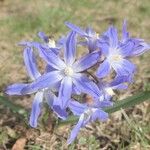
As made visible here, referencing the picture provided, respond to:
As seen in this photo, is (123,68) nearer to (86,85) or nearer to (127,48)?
(127,48)

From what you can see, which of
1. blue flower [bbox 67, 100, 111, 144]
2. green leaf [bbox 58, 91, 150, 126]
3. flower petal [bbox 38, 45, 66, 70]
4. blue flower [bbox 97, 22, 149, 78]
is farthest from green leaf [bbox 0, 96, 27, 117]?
blue flower [bbox 97, 22, 149, 78]

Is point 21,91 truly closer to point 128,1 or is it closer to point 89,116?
point 89,116

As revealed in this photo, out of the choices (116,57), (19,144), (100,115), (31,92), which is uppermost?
(116,57)

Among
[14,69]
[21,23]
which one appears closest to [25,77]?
[14,69]

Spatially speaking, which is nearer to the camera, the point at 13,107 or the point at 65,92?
the point at 65,92

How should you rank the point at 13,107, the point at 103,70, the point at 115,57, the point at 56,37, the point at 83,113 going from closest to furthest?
the point at 103,70
the point at 115,57
the point at 83,113
the point at 13,107
the point at 56,37

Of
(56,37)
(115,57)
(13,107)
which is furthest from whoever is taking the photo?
(56,37)

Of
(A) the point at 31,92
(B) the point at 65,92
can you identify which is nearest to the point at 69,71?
(B) the point at 65,92
